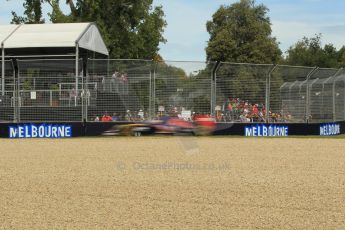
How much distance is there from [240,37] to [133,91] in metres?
52.1

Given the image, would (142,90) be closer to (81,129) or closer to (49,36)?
(81,129)

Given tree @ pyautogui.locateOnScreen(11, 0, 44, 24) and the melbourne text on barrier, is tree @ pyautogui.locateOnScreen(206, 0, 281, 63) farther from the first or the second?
the melbourne text on barrier

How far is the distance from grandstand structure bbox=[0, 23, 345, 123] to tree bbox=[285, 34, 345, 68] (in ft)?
222

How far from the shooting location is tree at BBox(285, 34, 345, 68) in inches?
3366

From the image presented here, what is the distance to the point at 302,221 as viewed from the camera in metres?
6.05

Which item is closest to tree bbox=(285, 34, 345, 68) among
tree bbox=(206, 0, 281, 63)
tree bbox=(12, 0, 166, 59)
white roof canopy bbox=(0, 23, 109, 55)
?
tree bbox=(206, 0, 281, 63)

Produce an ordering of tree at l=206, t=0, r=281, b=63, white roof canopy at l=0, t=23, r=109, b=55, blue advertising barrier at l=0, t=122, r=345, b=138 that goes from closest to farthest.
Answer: blue advertising barrier at l=0, t=122, r=345, b=138
white roof canopy at l=0, t=23, r=109, b=55
tree at l=206, t=0, r=281, b=63

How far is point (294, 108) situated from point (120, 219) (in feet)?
44.9

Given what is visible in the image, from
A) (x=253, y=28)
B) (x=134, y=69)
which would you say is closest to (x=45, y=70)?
(x=134, y=69)
